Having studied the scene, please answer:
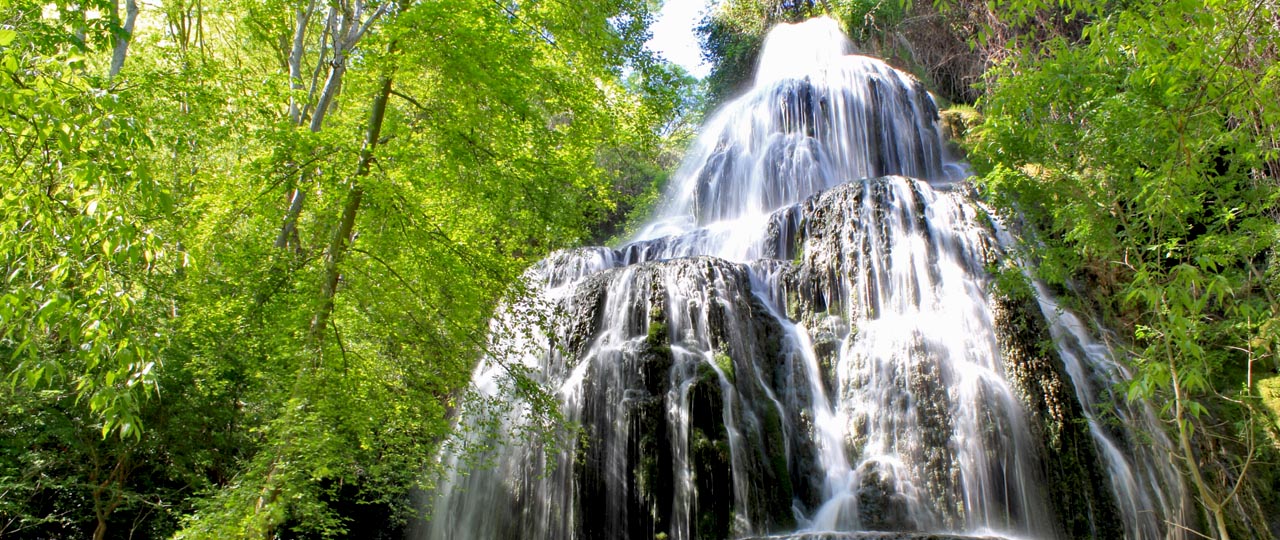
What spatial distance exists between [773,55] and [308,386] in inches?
799

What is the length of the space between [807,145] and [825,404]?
903 centimetres

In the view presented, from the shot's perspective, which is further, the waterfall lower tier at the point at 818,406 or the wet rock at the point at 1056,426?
the waterfall lower tier at the point at 818,406

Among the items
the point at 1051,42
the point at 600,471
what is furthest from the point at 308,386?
the point at 1051,42

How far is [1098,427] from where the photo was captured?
9.40 m

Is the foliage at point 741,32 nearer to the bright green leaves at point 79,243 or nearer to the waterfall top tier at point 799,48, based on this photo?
the waterfall top tier at point 799,48

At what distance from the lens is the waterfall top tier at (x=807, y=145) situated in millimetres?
17125

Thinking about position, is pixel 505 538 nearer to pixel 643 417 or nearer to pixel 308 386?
pixel 643 417

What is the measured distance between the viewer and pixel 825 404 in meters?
10.1

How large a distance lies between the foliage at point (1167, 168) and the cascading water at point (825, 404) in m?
1.41

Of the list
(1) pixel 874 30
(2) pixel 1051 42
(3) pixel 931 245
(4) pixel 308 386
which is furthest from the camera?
(1) pixel 874 30

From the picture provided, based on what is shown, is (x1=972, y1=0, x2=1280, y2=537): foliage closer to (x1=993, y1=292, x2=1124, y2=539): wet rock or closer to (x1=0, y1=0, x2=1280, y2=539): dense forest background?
(x1=0, y1=0, x2=1280, y2=539): dense forest background

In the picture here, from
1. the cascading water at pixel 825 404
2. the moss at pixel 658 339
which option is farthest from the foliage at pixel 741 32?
the moss at pixel 658 339

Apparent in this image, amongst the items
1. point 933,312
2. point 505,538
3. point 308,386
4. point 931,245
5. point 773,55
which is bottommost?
point 505,538

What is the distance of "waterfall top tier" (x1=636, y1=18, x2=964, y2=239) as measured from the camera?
56.2 feet
